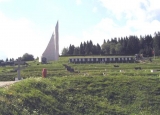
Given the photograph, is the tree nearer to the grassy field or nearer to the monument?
the monument

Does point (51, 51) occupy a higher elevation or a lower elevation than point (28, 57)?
higher

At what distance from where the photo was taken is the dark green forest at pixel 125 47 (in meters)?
76.1

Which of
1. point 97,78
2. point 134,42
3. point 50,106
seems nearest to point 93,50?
point 134,42

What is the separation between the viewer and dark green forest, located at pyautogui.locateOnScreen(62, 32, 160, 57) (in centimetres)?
7609

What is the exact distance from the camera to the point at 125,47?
78.4m

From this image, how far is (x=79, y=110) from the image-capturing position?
43.6 feet

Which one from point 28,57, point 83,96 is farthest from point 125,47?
point 83,96

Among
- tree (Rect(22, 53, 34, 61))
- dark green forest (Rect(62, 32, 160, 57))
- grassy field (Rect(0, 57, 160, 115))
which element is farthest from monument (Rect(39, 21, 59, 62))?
grassy field (Rect(0, 57, 160, 115))

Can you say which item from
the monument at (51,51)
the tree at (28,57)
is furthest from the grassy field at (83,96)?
the tree at (28,57)

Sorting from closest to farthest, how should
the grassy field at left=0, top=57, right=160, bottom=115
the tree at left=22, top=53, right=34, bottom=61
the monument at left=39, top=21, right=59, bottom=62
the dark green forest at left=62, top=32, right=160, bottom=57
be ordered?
the grassy field at left=0, top=57, right=160, bottom=115, the monument at left=39, top=21, right=59, bottom=62, the tree at left=22, top=53, right=34, bottom=61, the dark green forest at left=62, top=32, right=160, bottom=57

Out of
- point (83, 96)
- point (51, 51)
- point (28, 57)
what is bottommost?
point (83, 96)

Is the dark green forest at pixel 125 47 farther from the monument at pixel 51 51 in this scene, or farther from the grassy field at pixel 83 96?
the grassy field at pixel 83 96

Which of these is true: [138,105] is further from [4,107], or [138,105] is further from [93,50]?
[93,50]

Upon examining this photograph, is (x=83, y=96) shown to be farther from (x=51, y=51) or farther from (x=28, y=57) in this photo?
(x=28, y=57)
